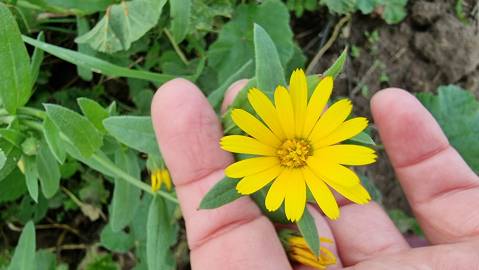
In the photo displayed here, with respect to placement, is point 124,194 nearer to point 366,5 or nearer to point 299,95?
point 299,95

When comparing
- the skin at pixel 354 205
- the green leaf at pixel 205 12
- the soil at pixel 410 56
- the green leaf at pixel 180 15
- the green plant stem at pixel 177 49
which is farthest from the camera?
the soil at pixel 410 56

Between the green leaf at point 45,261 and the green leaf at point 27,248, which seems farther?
the green leaf at point 45,261

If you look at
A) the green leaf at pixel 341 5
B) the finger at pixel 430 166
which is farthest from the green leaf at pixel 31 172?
the green leaf at pixel 341 5

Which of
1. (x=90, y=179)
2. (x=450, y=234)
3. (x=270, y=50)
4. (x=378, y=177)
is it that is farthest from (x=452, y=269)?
(x=90, y=179)

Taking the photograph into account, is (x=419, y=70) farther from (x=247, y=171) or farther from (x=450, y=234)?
(x=247, y=171)

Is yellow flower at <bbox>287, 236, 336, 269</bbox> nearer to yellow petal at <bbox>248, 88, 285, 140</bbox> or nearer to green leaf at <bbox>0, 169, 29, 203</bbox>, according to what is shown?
yellow petal at <bbox>248, 88, 285, 140</bbox>

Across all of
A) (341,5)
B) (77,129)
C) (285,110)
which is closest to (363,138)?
(285,110)

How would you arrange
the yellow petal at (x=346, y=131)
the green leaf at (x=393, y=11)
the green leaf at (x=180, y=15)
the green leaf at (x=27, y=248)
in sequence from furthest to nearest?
the green leaf at (x=393, y=11) → the green leaf at (x=27, y=248) → the green leaf at (x=180, y=15) → the yellow petal at (x=346, y=131)

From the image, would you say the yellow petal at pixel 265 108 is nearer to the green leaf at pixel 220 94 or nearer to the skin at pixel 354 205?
the skin at pixel 354 205
